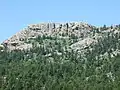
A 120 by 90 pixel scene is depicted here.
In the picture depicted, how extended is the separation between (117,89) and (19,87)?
5480 centimetres

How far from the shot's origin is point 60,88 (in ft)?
552

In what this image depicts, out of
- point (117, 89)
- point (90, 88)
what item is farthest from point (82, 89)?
point (117, 89)

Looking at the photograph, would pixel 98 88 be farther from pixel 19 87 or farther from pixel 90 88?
pixel 19 87

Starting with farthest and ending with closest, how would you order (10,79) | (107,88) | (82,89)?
(10,79) < (82,89) < (107,88)

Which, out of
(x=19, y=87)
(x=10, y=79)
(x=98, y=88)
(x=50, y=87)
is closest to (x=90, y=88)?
(x=98, y=88)

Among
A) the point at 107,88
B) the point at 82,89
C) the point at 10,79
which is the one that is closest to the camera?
the point at 107,88

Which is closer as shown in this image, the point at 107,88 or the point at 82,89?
the point at 107,88

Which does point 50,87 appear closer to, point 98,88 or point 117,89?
point 98,88

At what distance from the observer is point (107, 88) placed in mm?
160625

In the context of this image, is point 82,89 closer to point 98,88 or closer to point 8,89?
point 98,88

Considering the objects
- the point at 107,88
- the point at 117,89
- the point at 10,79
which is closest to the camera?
the point at 117,89

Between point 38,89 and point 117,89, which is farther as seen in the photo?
point 38,89

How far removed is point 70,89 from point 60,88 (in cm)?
581

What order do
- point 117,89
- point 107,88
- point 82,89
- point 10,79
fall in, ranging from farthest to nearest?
1. point 10,79
2. point 82,89
3. point 107,88
4. point 117,89
